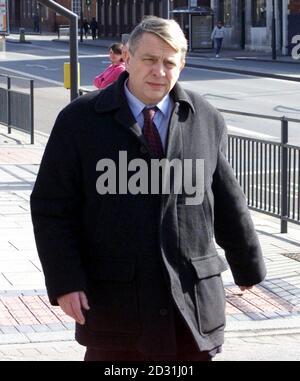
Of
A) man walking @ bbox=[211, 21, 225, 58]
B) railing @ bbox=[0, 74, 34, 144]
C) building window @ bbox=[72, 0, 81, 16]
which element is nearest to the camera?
railing @ bbox=[0, 74, 34, 144]

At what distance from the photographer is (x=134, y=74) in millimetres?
4301

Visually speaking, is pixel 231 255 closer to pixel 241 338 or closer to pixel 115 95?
pixel 115 95

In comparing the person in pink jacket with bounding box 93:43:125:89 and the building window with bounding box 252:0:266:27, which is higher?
the building window with bounding box 252:0:266:27

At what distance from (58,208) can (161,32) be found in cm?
76

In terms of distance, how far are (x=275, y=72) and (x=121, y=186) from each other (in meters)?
35.4

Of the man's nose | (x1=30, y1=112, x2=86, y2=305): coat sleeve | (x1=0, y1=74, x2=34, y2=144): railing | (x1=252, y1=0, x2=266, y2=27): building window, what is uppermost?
(x1=252, y1=0, x2=266, y2=27): building window

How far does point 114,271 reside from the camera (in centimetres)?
416

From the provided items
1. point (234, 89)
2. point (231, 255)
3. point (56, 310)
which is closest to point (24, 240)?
point (56, 310)

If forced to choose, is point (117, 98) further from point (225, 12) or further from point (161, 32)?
point (225, 12)

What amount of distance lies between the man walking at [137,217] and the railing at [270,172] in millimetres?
6163

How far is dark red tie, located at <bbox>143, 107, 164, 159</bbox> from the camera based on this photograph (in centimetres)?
428

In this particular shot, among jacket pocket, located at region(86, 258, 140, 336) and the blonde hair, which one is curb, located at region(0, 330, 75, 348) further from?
the blonde hair

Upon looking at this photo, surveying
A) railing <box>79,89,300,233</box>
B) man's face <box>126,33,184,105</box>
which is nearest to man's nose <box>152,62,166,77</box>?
man's face <box>126,33,184,105</box>
